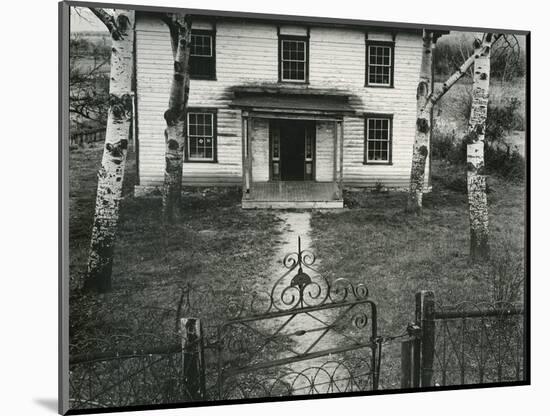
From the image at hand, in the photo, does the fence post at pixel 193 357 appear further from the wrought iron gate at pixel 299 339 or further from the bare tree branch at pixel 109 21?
the bare tree branch at pixel 109 21

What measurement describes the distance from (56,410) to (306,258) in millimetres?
2142

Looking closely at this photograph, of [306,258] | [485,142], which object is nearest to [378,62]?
[485,142]

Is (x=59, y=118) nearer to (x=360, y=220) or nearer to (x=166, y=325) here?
(x=166, y=325)

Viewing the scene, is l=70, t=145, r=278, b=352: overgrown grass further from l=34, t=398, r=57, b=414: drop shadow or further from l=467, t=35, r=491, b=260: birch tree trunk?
l=467, t=35, r=491, b=260: birch tree trunk

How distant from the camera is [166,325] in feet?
19.7

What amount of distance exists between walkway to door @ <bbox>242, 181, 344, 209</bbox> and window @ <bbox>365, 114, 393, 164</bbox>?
0.39m

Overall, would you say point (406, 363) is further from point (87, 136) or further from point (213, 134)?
point (87, 136)

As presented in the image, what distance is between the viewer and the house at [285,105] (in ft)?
20.0

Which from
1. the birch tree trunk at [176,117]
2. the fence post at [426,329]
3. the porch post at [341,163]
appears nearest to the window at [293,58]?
the porch post at [341,163]

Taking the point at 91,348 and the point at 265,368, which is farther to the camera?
the point at 265,368

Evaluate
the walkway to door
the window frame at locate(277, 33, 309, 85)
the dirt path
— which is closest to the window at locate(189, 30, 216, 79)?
the window frame at locate(277, 33, 309, 85)

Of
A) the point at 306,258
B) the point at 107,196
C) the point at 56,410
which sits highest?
the point at 107,196

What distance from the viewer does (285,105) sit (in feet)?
20.9

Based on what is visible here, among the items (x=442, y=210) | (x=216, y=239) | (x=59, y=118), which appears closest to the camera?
(x=59, y=118)
